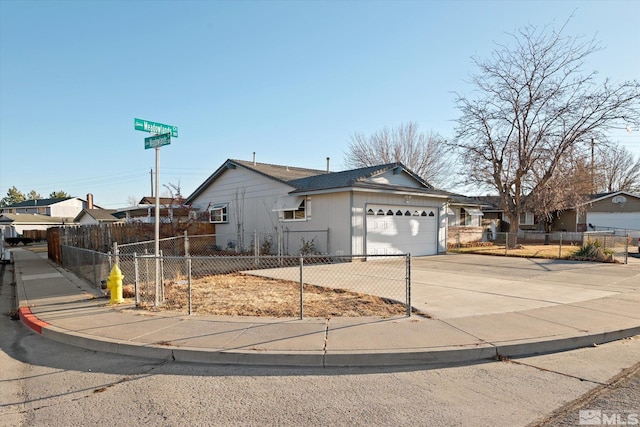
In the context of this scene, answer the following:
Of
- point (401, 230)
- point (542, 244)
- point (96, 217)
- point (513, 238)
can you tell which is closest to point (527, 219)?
point (542, 244)

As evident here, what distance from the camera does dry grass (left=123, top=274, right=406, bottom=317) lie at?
7.07m

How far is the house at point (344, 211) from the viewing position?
15547mm

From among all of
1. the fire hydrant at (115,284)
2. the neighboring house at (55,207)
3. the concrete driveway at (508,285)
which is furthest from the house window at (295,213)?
the neighboring house at (55,207)

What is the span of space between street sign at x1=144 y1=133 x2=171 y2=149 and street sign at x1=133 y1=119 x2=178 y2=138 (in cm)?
11

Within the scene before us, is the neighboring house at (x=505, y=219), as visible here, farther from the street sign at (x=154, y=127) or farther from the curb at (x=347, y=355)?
the street sign at (x=154, y=127)

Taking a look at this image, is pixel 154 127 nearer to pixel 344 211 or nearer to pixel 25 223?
pixel 344 211

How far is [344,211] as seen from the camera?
15453 mm

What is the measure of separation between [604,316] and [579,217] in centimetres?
3301

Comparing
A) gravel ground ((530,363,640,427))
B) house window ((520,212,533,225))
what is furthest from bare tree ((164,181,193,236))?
house window ((520,212,533,225))

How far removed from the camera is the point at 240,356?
16.0ft

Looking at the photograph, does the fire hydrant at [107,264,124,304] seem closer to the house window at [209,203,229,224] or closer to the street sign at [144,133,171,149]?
the street sign at [144,133,171,149]

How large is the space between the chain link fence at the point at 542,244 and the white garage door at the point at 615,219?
3985 mm

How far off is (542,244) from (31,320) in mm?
29921

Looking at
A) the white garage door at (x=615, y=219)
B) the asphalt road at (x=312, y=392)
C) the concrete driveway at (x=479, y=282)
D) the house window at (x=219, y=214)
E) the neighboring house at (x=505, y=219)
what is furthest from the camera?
the neighboring house at (x=505, y=219)
